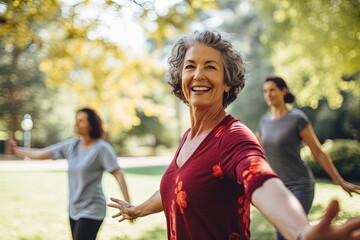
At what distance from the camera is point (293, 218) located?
1265 mm

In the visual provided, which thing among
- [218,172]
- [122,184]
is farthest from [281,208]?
[122,184]

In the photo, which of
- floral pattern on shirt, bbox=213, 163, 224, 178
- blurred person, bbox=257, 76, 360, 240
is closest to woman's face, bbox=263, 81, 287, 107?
blurred person, bbox=257, 76, 360, 240

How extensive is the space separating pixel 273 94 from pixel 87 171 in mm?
2259

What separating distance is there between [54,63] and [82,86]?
2.07 meters

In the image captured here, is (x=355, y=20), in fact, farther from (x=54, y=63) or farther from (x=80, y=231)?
(x=80, y=231)

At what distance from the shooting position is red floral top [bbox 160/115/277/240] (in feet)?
5.55

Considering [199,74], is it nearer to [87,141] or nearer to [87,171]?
[87,171]

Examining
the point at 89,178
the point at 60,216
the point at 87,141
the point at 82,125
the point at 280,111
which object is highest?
the point at 280,111

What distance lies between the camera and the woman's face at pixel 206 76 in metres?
2.05

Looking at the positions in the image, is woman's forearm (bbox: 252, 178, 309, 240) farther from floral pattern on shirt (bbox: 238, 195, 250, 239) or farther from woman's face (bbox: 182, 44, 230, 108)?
woman's face (bbox: 182, 44, 230, 108)

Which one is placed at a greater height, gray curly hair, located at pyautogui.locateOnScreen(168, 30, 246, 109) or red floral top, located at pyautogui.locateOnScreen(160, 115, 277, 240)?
gray curly hair, located at pyautogui.locateOnScreen(168, 30, 246, 109)

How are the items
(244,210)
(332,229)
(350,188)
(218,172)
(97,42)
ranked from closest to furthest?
1. (332,229)
2. (218,172)
3. (244,210)
4. (350,188)
5. (97,42)

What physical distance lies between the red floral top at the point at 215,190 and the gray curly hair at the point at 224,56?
0.31 meters

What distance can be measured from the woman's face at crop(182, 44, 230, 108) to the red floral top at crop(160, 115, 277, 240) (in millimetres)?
198
